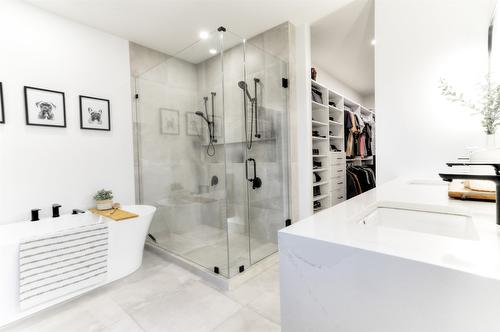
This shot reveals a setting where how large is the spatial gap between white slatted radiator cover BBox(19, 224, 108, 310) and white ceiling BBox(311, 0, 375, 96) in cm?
318

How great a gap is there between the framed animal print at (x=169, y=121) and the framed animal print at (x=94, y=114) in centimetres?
59

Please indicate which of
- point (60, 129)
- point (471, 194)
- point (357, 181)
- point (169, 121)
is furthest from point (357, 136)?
point (60, 129)

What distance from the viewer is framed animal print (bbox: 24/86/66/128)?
2186 millimetres

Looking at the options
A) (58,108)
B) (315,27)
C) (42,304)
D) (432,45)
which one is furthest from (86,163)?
(432,45)

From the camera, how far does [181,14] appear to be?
2.42 meters

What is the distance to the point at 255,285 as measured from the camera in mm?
2061

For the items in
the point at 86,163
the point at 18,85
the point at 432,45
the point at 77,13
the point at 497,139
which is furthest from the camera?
the point at 86,163

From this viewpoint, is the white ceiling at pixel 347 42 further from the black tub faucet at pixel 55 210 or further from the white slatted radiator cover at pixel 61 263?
the black tub faucet at pixel 55 210

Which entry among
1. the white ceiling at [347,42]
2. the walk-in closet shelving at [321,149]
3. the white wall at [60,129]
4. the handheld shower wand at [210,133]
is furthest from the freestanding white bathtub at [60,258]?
the white ceiling at [347,42]

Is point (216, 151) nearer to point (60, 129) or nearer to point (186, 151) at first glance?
point (186, 151)

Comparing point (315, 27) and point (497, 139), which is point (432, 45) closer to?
point (497, 139)

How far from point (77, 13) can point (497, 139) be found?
12.6ft

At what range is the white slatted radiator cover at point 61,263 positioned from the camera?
1664 millimetres

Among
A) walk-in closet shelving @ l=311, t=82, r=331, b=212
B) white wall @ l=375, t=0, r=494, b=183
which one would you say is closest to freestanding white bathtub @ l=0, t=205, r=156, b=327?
walk-in closet shelving @ l=311, t=82, r=331, b=212
